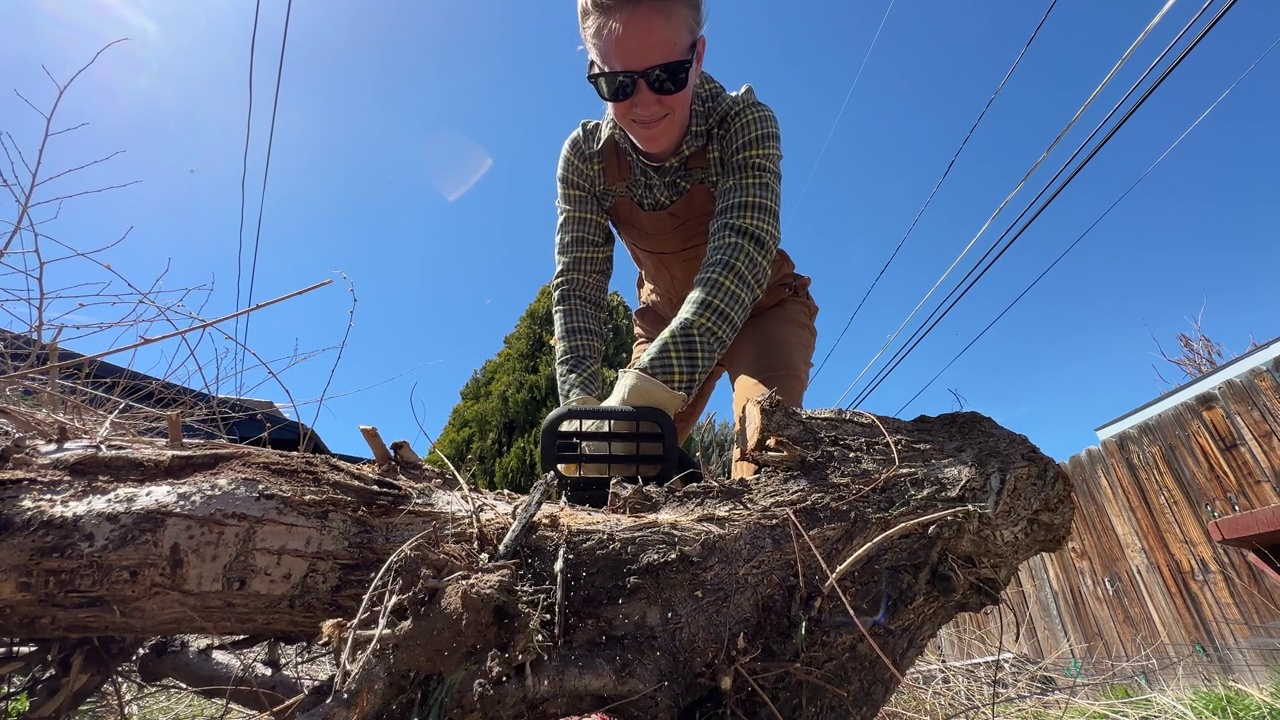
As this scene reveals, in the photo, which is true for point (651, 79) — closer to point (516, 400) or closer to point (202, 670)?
point (202, 670)

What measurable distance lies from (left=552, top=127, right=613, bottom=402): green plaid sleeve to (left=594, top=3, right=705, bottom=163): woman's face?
0.31 metres

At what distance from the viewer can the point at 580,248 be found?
2311mm

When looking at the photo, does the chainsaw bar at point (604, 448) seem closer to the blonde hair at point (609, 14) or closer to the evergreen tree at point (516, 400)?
the blonde hair at point (609, 14)

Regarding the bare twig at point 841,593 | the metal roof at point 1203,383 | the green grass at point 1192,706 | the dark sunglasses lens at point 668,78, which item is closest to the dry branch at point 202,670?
the bare twig at point 841,593

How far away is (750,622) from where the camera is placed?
1121 mm

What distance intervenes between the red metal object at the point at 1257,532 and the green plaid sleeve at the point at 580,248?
271cm

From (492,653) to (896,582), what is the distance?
796mm

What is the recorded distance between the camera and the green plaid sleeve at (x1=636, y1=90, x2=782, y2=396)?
1.64 meters

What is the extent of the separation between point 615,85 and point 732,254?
68cm

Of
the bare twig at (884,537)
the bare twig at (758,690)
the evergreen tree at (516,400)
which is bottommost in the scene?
the bare twig at (758,690)

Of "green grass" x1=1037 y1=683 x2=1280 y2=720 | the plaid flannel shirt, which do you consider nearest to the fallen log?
the plaid flannel shirt

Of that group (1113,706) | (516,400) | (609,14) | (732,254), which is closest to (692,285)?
(732,254)

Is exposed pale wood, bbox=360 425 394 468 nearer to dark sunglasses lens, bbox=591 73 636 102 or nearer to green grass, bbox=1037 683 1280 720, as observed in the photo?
dark sunglasses lens, bbox=591 73 636 102

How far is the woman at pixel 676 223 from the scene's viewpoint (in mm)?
1710
